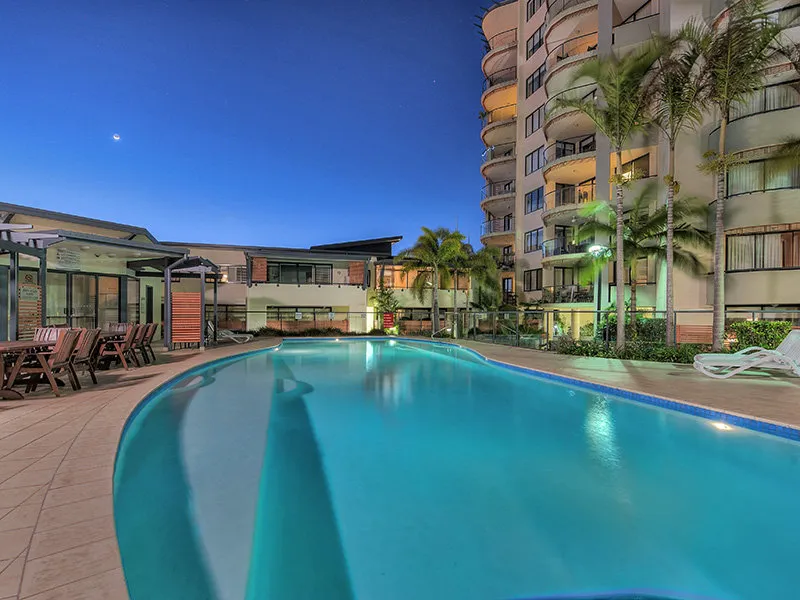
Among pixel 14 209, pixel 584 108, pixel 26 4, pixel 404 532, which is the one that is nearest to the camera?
pixel 404 532

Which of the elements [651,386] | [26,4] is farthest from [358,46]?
[651,386]

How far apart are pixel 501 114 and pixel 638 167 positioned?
49.1 ft

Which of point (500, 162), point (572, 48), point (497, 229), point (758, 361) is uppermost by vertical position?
point (572, 48)

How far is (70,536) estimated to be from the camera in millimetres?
2607

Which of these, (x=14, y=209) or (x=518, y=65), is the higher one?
(x=518, y=65)

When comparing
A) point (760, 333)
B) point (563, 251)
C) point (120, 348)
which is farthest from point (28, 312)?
point (563, 251)

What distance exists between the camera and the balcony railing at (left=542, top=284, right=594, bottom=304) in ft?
69.6

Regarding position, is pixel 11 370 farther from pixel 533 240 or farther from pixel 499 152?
pixel 499 152

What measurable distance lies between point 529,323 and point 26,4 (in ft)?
77.4

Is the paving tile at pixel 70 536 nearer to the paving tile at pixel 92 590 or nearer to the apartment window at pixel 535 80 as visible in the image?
the paving tile at pixel 92 590

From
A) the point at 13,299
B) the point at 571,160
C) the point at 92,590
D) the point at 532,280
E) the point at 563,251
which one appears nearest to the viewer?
the point at 92,590

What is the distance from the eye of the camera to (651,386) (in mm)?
8367

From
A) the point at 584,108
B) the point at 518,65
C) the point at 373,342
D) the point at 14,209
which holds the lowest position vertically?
the point at 373,342

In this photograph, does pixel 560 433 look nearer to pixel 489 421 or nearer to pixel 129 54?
pixel 489 421
